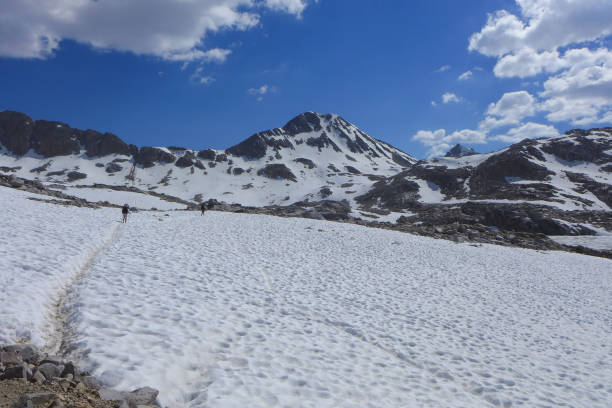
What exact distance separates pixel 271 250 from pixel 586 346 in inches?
625

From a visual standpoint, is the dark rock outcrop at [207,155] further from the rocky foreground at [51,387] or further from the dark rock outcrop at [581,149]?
the rocky foreground at [51,387]

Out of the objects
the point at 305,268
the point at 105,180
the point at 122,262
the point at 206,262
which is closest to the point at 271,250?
the point at 305,268

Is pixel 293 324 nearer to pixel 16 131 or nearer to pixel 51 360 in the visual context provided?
pixel 51 360

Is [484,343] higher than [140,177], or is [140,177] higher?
[140,177]

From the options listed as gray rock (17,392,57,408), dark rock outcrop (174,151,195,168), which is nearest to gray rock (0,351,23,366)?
gray rock (17,392,57,408)

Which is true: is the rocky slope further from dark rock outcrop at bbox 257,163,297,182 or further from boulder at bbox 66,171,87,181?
dark rock outcrop at bbox 257,163,297,182

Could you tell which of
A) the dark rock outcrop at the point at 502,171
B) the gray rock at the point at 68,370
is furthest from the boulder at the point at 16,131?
the gray rock at the point at 68,370

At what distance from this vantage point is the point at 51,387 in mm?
5184

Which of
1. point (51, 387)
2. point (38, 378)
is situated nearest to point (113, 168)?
point (38, 378)

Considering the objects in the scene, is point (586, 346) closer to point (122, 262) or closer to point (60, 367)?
point (60, 367)

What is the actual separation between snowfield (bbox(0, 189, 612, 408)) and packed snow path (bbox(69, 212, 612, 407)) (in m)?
0.05

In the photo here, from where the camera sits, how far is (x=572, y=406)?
26.7 ft

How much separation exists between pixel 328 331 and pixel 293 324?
1081 millimetres

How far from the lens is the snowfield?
A: 276 inches
